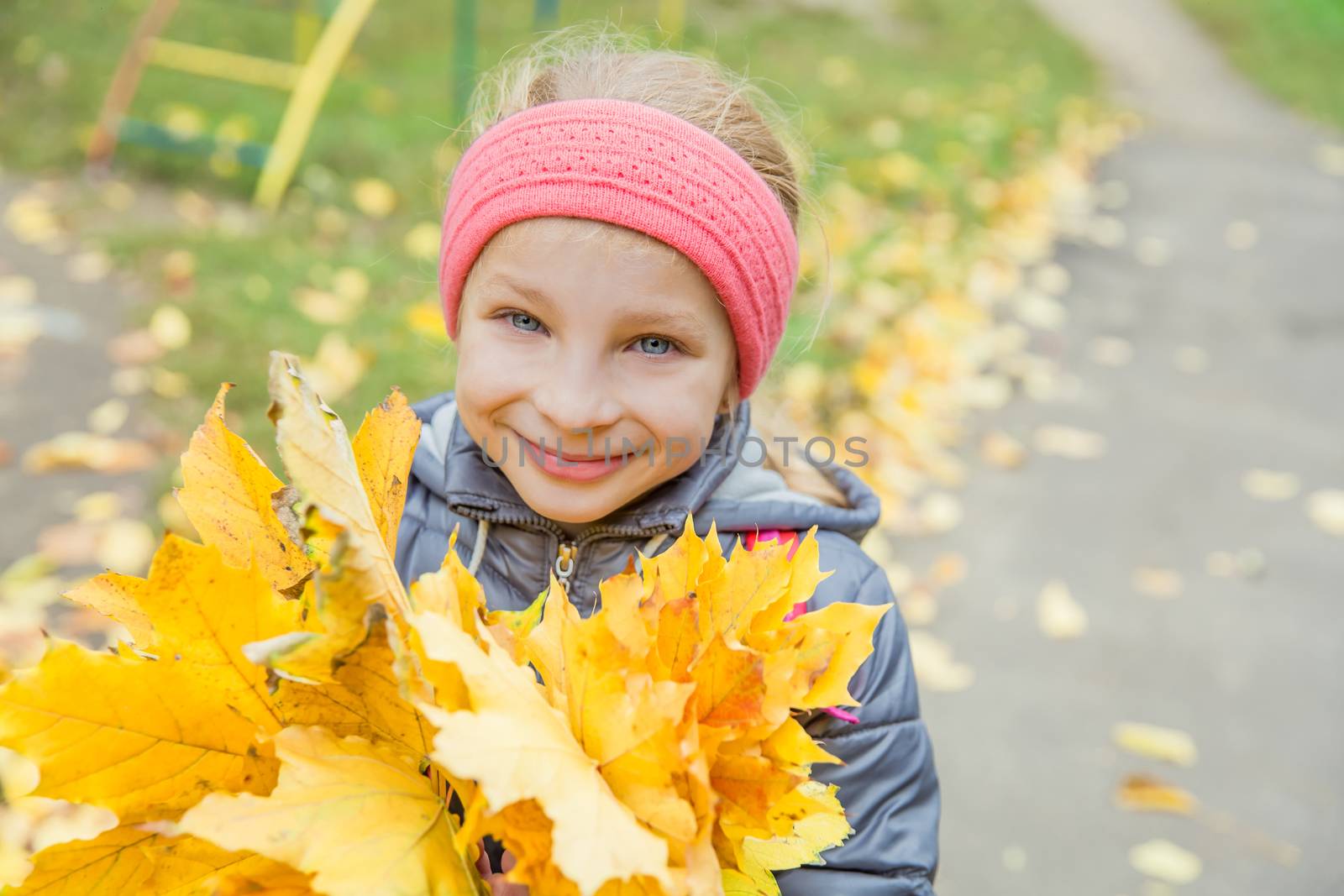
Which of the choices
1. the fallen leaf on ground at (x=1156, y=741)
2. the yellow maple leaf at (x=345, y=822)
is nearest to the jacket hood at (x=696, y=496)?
the yellow maple leaf at (x=345, y=822)

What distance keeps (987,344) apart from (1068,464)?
753 mm

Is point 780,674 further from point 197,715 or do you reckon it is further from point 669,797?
point 197,715

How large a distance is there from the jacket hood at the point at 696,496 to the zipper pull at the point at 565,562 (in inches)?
1.4

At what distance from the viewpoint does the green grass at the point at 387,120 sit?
3.71 meters

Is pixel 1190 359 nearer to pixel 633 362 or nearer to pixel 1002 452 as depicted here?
pixel 1002 452

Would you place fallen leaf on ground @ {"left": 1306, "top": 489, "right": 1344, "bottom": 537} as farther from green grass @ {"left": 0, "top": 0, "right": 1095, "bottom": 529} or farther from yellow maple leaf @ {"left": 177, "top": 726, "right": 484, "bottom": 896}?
yellow maple leaf @ {"left": 177, "top": 726, "right": 484, "bottom": 896}

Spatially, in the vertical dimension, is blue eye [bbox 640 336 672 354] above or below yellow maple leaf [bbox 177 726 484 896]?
above

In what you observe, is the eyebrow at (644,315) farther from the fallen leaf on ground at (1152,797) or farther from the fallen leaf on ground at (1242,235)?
the fallen leaf on ground at (1242,235)

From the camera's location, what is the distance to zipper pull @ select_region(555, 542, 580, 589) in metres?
1.51

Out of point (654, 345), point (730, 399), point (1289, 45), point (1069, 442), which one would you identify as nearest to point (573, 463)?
point (654, 345)

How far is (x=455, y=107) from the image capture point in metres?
5.64

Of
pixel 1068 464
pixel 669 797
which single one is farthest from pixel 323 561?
pixel 1068 464

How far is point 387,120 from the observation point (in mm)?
Answer: 5652

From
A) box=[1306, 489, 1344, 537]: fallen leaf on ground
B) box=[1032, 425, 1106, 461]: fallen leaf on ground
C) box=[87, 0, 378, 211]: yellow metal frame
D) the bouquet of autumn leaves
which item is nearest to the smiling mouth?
the bouquet of autumn leaves
